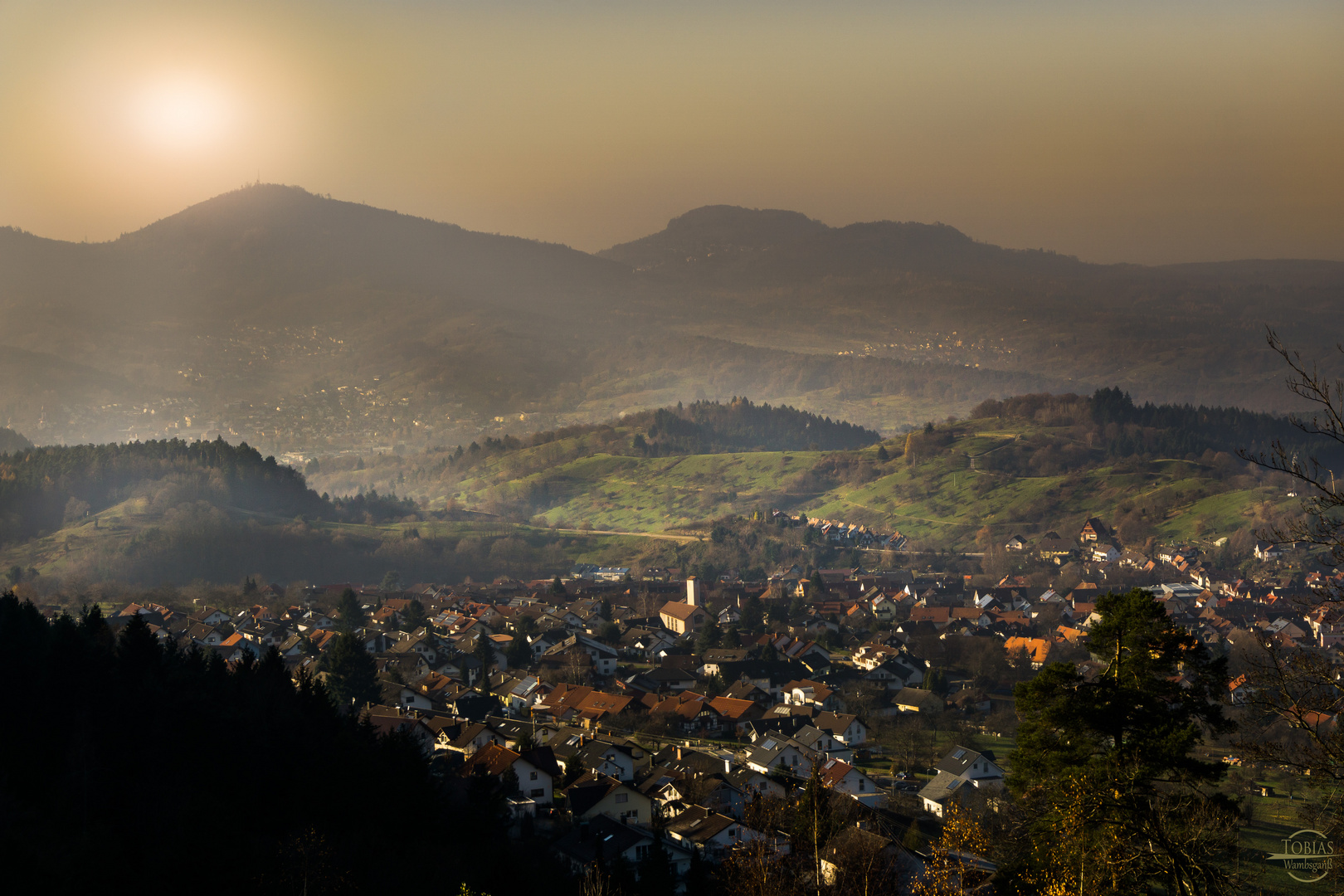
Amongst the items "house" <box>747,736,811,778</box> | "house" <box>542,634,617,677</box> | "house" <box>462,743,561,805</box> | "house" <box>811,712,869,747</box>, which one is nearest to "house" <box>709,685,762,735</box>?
"house" <box>811,712,869,747</box>

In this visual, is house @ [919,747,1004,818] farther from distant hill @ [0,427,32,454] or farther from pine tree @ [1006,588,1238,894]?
distant hill @ [0,427,32,454]

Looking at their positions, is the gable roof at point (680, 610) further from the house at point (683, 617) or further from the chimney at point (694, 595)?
the chimney at point (694, 595)

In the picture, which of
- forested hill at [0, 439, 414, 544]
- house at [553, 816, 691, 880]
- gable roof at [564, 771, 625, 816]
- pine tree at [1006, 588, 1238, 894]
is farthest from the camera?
forested hill at [0, 439, 414, 544]

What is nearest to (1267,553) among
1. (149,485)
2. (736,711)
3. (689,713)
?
(736,711)

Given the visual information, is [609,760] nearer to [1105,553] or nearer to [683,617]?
[683,617]

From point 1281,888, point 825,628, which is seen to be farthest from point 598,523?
point 1281,888
